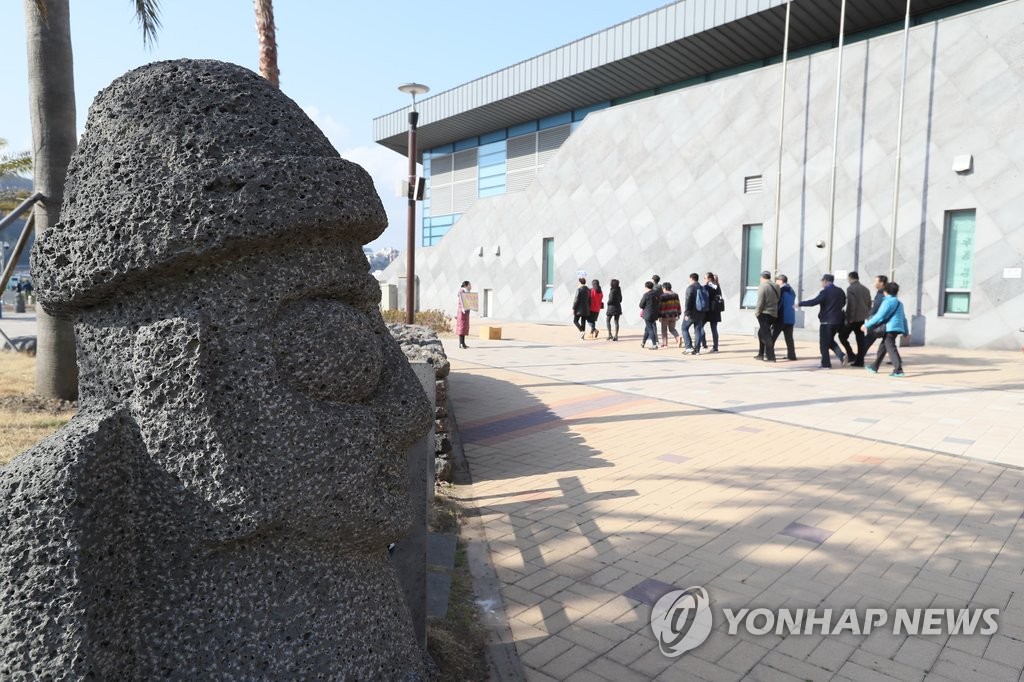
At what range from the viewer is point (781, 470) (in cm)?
607

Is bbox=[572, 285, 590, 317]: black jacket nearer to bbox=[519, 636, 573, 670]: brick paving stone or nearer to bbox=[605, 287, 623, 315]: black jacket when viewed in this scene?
bbox=[605, 287, 623, 315]: black jacket

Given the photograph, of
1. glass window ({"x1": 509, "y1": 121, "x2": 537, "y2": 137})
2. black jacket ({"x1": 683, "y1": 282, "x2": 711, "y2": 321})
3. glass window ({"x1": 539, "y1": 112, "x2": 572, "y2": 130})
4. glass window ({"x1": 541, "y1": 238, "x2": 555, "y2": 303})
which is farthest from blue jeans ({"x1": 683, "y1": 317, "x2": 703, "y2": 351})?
glass window ({"x1": 509, "y1": 121, "x2": 537, "y2": 137})

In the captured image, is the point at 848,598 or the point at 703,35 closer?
the point at 848,598

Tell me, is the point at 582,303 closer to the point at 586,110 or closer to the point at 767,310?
the point at 767,310

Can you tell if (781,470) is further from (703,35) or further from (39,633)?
(703,35)

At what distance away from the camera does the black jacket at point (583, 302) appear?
19.1 metres

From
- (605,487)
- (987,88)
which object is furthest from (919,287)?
(605,487)

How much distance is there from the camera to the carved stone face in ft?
5.68

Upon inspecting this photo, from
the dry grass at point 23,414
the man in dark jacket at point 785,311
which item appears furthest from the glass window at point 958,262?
the dry grass at point 23,414

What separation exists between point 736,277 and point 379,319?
18751 mm

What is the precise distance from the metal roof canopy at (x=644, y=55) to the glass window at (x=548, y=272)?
21.4ft

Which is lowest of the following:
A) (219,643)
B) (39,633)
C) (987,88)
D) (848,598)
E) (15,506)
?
(848,598)

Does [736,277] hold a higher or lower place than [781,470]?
higher

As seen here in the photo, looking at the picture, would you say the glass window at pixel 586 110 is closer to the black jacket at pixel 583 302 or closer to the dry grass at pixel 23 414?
the black jacket at pixel 583 302
